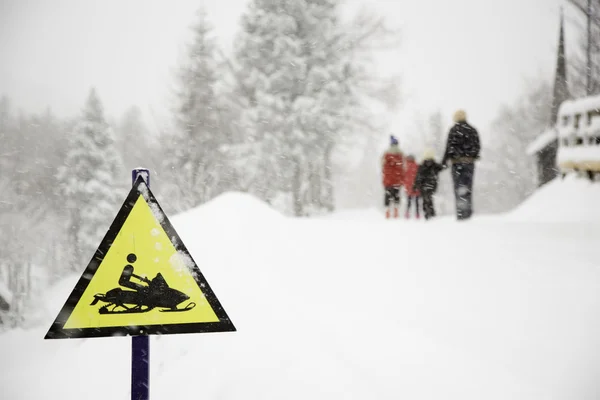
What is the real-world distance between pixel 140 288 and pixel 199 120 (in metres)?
23.6

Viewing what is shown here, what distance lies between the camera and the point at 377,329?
12.8 ft

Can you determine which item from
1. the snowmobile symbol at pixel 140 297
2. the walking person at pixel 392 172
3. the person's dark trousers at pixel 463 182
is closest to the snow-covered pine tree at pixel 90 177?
the walking person at pixel 392 172

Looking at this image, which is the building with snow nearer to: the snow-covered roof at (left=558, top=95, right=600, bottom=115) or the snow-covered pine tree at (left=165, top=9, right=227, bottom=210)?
the snow-covered roof at (left=558, top=95, right=600, bottom=115)

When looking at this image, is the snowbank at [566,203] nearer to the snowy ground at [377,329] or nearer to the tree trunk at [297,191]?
the snowy ground at [377,329]

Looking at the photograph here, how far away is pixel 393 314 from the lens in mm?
4117

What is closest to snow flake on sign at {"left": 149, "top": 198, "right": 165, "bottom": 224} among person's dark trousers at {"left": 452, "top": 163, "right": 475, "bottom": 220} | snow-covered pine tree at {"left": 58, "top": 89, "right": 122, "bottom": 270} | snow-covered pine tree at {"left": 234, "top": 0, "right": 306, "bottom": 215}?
person's dark trousers at {"left": 452, "top": 163, "right": 475, "bottom": 220}

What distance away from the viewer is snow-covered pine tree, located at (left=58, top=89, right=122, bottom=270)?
89.9ft

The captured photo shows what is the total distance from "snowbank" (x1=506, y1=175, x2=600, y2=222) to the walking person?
3698 mm

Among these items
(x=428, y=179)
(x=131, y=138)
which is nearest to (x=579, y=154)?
(x=428, y=179)

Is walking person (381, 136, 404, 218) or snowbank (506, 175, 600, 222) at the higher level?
walking person (381, 136, 404, 218)

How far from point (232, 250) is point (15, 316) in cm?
789

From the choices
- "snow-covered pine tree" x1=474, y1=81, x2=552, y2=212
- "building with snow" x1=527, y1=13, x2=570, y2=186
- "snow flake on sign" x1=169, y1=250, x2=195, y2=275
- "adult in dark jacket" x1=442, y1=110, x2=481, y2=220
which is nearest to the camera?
"snow flake on sign" x1=169, y1=250, x2=195, y2=275

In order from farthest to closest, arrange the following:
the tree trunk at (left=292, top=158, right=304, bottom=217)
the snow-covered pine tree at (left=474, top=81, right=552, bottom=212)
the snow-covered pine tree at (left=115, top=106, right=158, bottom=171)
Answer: the snow-covered pine tree at (left=115, top=106, right=158, bottom=171), the snow-covered pine tree at (left=474, top=81, right=552, bottom=212), the tree trunk at (left=292, top=158, right=304, bottom=217)

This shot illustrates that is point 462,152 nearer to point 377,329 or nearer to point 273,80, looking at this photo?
point 377,329
